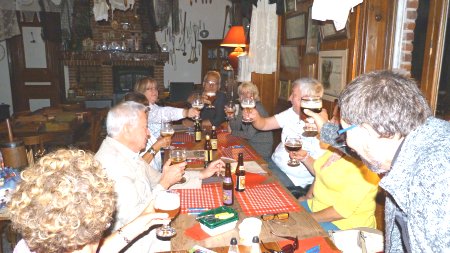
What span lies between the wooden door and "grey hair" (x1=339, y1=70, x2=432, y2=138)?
974 cm

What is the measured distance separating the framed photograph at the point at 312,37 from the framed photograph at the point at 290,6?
490mm

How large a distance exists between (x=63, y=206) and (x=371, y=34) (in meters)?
2.87

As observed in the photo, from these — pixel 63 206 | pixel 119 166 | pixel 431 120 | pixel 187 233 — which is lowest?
pixel 187 233

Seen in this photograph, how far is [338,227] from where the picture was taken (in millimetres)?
2264

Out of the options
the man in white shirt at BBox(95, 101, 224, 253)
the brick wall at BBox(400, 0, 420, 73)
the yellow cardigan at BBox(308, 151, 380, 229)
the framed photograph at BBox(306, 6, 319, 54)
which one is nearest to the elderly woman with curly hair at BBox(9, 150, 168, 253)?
the man in white shirt at BBox(95, 101, 224, 253)

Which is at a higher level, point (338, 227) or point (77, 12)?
point (77, 12)

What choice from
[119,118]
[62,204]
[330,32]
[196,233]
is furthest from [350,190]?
[330,32]

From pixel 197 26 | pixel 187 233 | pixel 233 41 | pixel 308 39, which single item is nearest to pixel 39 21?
pixel 197 26

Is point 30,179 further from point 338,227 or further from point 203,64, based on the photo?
point 203,64

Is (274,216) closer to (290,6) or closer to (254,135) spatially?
(254,135)

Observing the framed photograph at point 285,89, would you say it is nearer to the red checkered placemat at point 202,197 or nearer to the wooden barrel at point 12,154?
the red checkered placemat at point 202,197

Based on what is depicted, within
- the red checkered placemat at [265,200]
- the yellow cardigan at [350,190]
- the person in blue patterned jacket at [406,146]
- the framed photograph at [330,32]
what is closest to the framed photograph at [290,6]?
the framed photograph at [330,32]

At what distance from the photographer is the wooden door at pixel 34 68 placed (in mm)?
9070

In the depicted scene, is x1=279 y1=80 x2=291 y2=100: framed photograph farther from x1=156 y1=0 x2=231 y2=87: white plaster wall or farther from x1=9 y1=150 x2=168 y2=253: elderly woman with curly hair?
x1=156 y1=0 x2=231 y2=87: white plaster wall
